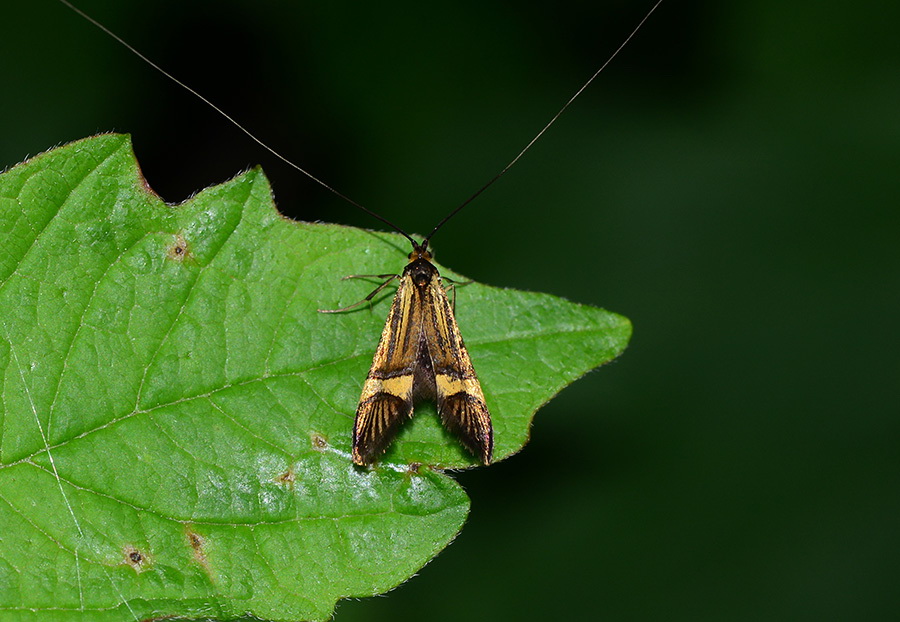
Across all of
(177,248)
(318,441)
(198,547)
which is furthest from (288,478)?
(177,248)

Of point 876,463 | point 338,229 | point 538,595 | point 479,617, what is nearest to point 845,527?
point 876,463

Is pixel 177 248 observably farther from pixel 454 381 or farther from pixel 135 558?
pixel 454 381

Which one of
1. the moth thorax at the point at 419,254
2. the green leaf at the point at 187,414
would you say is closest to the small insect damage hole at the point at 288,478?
the green leaf at the point at 187,414

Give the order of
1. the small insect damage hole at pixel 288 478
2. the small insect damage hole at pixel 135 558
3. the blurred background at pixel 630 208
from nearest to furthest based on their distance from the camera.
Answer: the small insect damage hole at pixel 135 558 → the small insect damage hole at pixel 288 478 → the blurred background at pixel 630 208

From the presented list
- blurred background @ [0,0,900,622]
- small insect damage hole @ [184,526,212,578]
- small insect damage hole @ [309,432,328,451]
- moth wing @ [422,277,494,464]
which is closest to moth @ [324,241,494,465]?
moth wing @ [422,277,494,464]

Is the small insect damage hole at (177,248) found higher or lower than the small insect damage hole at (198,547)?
higher

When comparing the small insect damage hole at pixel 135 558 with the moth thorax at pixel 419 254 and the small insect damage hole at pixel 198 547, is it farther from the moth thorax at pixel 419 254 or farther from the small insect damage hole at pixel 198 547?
the moth thorax at pixel 419 254
